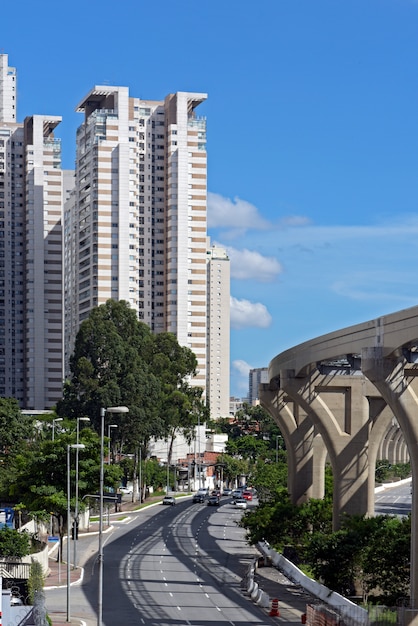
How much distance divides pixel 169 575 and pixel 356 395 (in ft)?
48.2

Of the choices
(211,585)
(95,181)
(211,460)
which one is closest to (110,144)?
(95,181)

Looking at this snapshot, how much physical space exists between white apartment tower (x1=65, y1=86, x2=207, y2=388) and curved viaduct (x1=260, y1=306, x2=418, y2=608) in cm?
9651

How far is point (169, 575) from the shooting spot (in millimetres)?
70938

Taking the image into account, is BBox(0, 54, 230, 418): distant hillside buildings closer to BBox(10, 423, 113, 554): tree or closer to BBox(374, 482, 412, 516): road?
BBox(374, 482, 412, 516): road

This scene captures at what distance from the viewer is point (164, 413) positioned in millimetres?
144125

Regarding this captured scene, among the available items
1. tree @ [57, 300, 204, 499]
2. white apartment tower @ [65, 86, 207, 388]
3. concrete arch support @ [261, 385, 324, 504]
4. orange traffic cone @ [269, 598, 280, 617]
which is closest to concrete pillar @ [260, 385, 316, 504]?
concrete arch support @ [261, 385, 324, 504]

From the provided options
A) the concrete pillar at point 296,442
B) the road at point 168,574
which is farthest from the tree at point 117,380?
the concrete pillar at point 296,442

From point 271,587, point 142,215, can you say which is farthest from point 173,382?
point 271,587

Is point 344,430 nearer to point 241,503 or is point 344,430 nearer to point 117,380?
point 117,380

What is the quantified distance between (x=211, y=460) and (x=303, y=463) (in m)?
96.3

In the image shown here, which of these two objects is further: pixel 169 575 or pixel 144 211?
pixel 144 211

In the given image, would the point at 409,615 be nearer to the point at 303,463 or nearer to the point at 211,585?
the point at 211,585

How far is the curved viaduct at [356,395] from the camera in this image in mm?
50688

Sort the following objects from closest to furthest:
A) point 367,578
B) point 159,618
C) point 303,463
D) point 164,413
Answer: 1. point 159,618
2. point 367,578
3. point 303,463
4. point 164,413
